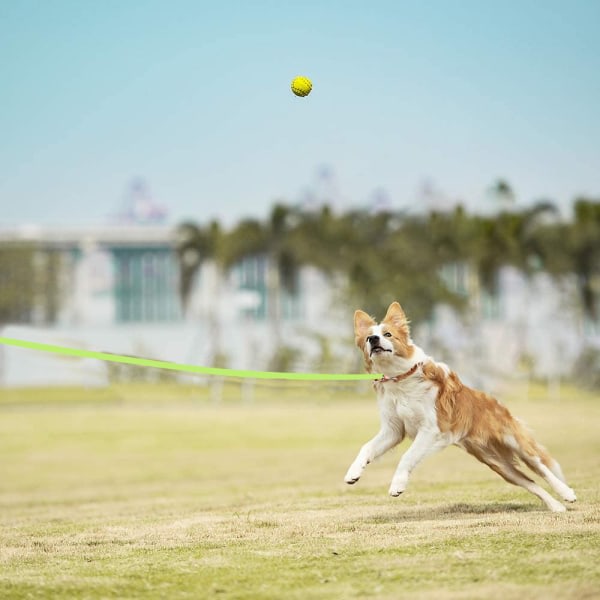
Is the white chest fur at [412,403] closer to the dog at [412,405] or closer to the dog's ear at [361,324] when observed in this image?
the dog at [412,405]

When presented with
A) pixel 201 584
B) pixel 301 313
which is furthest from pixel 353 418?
pixel 301 313

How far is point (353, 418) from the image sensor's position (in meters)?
36.2

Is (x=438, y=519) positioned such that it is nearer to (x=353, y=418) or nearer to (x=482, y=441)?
(x=482, y=441)

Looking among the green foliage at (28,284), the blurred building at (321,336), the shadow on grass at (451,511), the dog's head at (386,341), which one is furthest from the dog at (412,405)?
the green foliage at (28,284)

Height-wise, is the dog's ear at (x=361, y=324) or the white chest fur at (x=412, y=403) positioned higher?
the dog's ear at (x=361, y=324)

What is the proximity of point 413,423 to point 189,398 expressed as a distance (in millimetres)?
41715

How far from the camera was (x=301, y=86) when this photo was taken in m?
9.91

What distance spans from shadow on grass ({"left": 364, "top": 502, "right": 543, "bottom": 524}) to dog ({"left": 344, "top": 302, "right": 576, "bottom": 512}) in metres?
0.42

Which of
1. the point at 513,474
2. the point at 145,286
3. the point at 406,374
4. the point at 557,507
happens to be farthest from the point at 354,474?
the point at 145,286

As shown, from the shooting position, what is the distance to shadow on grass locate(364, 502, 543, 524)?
849cm

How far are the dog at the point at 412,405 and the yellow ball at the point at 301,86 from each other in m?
2.40

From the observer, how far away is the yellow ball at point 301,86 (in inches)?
388

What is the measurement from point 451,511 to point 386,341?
62.7 inches

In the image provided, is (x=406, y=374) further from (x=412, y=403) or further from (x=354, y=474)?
(x=354, y=474)
